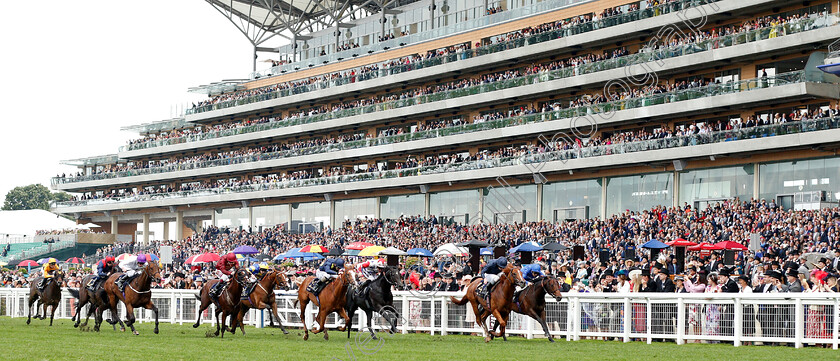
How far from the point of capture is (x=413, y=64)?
2430 inches

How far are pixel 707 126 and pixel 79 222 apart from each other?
199 feet

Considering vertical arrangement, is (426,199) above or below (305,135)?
below

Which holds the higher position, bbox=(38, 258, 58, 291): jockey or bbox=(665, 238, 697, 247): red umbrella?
bbox=(665, 238, 697, 247): red umbrella

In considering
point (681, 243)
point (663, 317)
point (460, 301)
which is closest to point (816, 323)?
point (663, 317)

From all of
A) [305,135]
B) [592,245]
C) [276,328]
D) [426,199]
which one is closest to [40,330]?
[276,328]

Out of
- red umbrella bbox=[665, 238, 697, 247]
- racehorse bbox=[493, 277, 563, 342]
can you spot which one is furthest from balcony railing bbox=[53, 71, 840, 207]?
racehorse bbox=[493, 277, 563, 342]

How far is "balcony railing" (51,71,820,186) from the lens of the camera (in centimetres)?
4300

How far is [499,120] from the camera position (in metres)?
54.7

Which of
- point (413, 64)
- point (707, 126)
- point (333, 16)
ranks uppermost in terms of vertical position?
point (333, 16)

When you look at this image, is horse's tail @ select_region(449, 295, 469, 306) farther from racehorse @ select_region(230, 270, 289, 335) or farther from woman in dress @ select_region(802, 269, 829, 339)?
woman in dress @ select_region(802, 269, 829, 339)

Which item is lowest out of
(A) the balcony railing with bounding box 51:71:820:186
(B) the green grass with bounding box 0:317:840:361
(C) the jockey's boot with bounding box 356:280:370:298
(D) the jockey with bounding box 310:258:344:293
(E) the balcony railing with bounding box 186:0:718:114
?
(B) the green grass with bounding box 0:317:840:361

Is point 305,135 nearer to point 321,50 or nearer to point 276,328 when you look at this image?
point 321,50

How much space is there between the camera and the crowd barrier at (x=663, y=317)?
17.7 metres

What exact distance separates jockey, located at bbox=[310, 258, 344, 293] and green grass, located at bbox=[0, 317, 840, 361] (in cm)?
111
